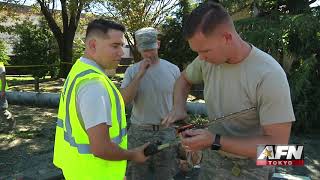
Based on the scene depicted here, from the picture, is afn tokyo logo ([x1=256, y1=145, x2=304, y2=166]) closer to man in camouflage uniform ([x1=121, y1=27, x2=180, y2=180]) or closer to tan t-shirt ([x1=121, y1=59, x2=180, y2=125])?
man in camouflage uniform ([x1=121, y1=27, x2=180, y2=180])

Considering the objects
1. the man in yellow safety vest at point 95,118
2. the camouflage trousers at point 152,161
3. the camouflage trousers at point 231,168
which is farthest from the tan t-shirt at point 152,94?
the man in yellow safety vest at point 95,118

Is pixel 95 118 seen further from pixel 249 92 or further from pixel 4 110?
pixel 4 110

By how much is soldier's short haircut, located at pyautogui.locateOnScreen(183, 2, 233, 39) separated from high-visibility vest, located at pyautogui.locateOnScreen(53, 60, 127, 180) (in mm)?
629

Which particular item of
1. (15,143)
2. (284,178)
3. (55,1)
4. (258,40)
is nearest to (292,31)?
(258,40)

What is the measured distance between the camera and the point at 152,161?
14.6 ft

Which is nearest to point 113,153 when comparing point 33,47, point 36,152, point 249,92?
point 249,92

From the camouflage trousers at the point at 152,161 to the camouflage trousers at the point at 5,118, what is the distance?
4.93 m

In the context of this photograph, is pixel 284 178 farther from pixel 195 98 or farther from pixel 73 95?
pixel 195 98

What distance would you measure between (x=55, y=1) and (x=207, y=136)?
23.5m

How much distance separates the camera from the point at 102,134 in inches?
98.0

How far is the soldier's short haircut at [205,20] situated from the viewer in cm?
234

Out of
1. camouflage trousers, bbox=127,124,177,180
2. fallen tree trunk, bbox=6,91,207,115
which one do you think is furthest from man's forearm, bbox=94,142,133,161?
fallen tree trunk, bbox=6,91,207,115

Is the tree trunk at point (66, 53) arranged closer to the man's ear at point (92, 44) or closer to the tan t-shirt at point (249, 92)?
the man's ear at point (92, 44)

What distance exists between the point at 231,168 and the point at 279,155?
0.41m
